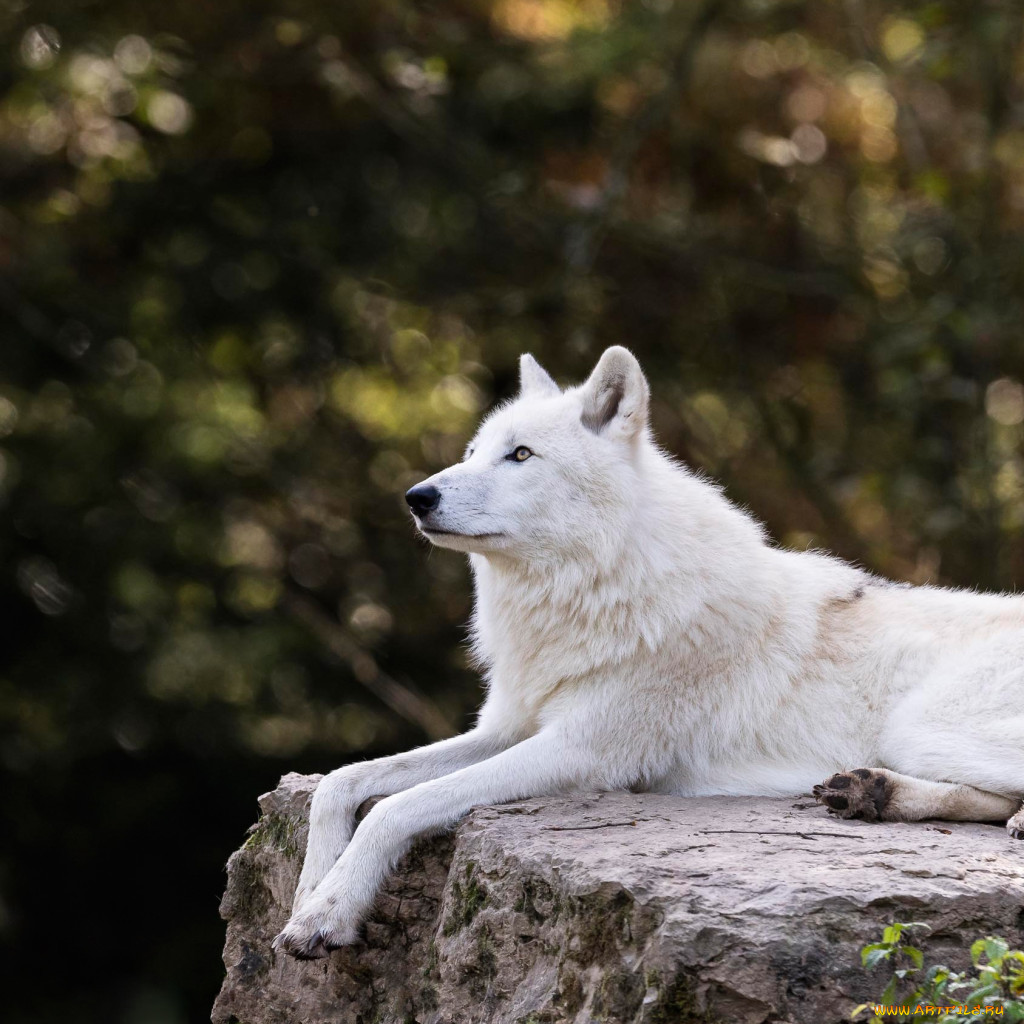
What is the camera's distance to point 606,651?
→ 5332mm

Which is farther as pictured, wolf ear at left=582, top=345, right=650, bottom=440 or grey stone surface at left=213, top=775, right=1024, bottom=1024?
wolf ear at left=582, top=345, right=650, bottom=440

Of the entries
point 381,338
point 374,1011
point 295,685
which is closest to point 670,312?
point 381,338

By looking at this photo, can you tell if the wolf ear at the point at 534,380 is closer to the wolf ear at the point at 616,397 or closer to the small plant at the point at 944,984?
the wolf ear at the point at 616,397

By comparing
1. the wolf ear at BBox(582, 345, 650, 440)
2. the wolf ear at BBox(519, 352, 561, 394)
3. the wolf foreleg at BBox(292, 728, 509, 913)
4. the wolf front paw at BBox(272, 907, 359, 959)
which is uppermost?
the wolf ear at BBox(519, 352, 561, 394)

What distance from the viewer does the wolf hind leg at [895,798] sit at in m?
→ 4.80

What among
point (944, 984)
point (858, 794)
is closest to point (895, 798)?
point (858, 794)

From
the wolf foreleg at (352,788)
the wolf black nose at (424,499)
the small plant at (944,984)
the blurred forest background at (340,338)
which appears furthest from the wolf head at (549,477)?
the blurred forest background at (340,338)

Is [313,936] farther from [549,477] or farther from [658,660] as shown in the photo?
[549,477]

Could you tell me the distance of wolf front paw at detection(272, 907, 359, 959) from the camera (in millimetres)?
4590

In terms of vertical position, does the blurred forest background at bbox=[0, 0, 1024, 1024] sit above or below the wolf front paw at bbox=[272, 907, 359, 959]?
above

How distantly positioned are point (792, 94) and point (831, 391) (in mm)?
2829

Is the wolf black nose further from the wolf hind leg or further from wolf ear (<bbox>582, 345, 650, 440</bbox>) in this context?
the wolf hind leg

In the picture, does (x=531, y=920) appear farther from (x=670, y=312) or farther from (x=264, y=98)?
(x=264, y=98)

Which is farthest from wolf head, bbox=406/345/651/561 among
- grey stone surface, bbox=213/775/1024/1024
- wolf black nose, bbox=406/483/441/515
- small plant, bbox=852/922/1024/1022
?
small plant, bbox=852/922/1024/1022
